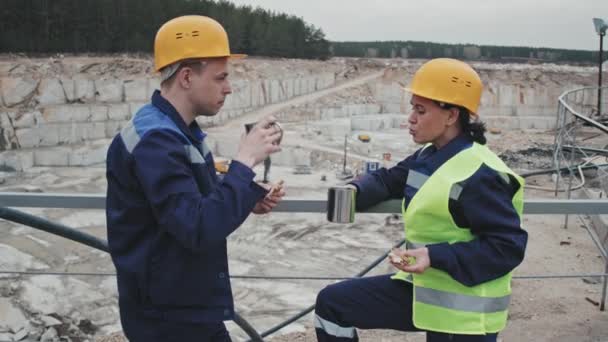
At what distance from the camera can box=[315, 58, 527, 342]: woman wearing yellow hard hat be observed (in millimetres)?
2072

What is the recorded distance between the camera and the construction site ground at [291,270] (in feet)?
23.5

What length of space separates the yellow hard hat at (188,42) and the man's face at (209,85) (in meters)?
0.04

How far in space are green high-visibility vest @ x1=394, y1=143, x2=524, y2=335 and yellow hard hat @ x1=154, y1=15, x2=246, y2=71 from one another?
0.88 m

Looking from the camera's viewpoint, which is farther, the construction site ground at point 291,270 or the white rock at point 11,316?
the white rock at point 11,316

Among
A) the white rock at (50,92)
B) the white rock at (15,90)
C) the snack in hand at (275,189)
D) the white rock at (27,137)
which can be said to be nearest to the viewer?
the snack in hand at (275,189)

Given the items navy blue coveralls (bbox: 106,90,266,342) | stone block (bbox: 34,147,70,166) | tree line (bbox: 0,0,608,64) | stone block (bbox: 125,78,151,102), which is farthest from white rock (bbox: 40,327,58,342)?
tree line (bbox: 0,0,608,64)

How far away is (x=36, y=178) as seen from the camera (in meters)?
24.6

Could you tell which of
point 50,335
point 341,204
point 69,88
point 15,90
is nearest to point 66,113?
point 69,88

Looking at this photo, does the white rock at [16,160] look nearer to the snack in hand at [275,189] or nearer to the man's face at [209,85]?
the snack in hand at [275,189]

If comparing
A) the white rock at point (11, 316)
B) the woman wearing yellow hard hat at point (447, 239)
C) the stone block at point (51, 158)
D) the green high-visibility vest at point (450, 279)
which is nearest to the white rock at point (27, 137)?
the stone block at point (51, 158)

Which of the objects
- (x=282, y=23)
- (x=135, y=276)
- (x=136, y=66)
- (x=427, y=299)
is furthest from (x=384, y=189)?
(x=282, y=23)

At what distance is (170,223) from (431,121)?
3.64 ft

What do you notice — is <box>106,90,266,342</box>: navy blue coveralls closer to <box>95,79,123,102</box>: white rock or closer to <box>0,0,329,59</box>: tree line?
<box>95,79,123,102</box>: white rock

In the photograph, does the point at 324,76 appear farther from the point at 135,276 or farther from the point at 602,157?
the point at 135,276
